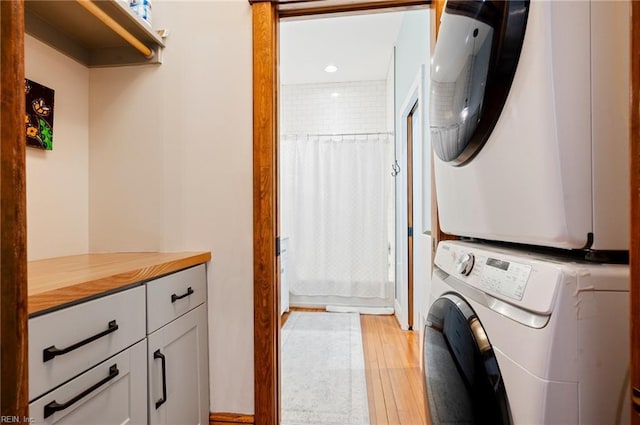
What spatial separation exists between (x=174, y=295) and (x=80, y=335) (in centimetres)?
42

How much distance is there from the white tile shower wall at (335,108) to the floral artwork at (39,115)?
2606 millimetres

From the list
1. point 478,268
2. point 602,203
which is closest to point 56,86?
point 478,268

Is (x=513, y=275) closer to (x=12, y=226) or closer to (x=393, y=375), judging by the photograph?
(x=12, y=226)

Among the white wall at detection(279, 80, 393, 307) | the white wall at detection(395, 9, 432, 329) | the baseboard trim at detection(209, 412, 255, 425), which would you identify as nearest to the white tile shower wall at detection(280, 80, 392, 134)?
the white wall at detection(279, 80, 393, 307)

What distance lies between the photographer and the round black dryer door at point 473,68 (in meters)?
0.64

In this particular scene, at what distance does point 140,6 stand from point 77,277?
1.21 metres

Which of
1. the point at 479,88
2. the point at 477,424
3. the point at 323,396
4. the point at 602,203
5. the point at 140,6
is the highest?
the point at 140,6

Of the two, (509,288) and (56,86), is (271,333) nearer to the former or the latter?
(509,288)

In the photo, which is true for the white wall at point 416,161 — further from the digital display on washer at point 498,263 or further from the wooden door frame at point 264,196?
the digital display on washer at point 498,263

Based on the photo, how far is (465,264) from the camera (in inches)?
33.4

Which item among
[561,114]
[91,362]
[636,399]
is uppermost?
[561,114]

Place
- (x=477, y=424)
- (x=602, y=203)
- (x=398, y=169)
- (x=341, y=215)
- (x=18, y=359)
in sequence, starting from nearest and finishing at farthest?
1. (x=18, y=359)
2. (x=602, y=203)
3. (x=477, y=424)
4. (x=398, y=169)
5. (x=341, y=215)

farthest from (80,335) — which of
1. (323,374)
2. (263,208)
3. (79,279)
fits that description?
(323,374)

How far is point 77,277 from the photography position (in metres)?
0.89
